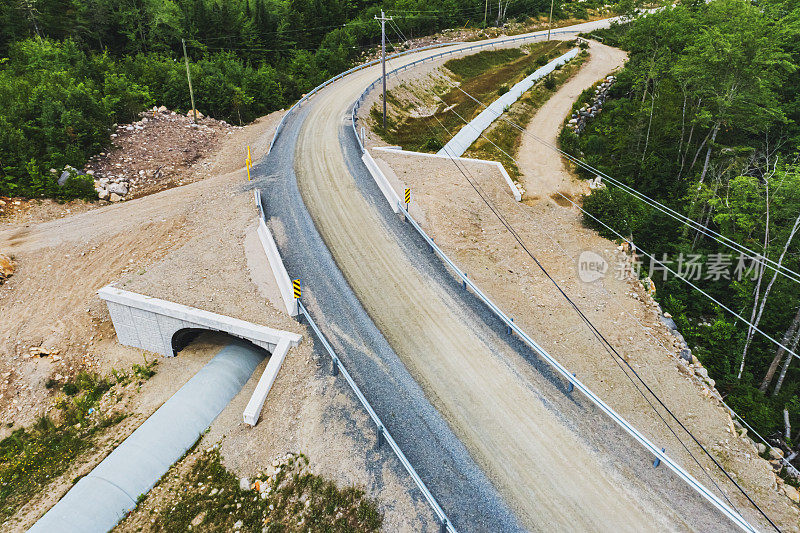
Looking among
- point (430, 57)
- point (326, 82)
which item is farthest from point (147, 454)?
point (430, 57)

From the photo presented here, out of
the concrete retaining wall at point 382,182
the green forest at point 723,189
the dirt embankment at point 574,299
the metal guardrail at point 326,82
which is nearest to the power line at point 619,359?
the dirt embankment at point 574,299

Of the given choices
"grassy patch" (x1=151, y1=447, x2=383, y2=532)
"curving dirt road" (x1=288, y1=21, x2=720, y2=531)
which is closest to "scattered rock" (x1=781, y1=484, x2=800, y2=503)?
"curving dirt road" (x1=288, y1=21, x2=720, y2=531)

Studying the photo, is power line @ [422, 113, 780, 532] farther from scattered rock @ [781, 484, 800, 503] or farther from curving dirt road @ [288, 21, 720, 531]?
curving dirt road @ [288, 21, 720, 531]

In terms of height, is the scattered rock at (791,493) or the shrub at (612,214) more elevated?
the shrub at (612,214)

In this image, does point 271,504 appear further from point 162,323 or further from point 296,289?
point 162,323

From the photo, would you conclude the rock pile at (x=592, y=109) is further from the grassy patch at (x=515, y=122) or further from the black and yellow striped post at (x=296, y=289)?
the black and yellow striped post at (x=296, y=289)

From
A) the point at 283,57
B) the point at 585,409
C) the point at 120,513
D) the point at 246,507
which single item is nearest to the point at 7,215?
the point at 120,513
